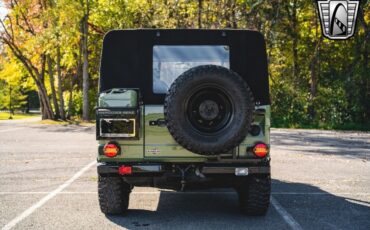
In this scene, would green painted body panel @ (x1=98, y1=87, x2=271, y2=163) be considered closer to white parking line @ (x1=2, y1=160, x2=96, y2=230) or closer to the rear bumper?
the rear bumper

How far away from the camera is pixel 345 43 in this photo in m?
34.5

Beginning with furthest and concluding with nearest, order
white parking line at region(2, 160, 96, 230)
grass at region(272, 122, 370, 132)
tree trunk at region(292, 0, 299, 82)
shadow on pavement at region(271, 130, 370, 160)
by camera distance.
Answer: tree trunk at region(292, 0, 299, 82), grass at region(272, 122, 370, 132), shadow on pavement at region(271, 130, 370, 160), white parking line at region(2, 160, 96, 230)

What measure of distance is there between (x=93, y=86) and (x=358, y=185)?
118 ft

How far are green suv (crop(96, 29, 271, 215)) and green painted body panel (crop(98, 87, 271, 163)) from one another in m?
Result: 0.01

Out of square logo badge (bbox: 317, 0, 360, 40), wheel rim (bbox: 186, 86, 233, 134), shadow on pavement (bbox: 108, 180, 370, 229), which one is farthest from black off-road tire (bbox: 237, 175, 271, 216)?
square logo badge (bbox: 317, 0, 360, 40)

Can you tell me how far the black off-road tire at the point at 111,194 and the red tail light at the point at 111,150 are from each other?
0.41 metres

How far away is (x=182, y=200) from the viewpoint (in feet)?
24.5

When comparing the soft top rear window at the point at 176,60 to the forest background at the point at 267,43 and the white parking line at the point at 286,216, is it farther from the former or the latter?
the forest background at the point at 267,43

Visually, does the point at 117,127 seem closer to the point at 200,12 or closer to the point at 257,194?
the point at 257,194

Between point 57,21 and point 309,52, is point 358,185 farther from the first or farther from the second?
point 309,52

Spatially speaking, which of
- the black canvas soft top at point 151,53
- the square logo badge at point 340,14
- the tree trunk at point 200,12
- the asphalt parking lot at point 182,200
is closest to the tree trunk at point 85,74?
the tree trunk at point 200,12

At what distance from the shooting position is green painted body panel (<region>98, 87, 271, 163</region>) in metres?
5.81

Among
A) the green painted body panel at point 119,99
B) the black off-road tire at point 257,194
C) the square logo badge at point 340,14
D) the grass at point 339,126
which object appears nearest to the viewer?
the green painted body panel at point 119,99

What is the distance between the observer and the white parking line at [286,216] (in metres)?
5.77
